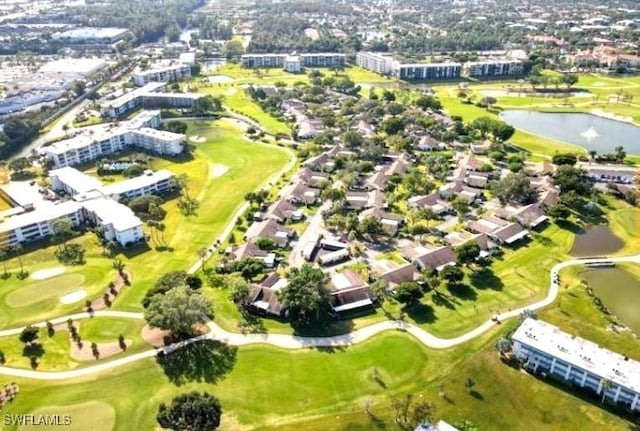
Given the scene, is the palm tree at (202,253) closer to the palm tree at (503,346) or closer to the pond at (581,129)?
the palm tree at (503,346)

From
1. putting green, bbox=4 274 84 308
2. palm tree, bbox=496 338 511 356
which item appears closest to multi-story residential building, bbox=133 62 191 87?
putting green, bbox=4 274 84 308

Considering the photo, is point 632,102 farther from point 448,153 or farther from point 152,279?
point 152,279

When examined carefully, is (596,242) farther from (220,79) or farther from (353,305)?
(220,79)

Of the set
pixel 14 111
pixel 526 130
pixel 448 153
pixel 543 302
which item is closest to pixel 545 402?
pixel 543 302

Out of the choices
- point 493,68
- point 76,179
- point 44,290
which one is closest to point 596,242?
point 44,290

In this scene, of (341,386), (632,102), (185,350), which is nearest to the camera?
(341,386)

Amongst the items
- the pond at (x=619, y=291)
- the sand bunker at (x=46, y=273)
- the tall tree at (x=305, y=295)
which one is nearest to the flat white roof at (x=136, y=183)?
the sand bunker at (x=46, y=273)
